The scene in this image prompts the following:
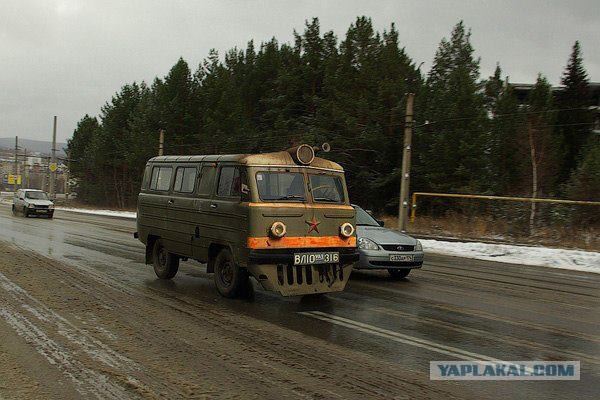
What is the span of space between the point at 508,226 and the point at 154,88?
4440 cm

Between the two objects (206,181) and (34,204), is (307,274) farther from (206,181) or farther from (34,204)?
(34,204)

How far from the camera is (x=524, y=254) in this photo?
57.4 feet

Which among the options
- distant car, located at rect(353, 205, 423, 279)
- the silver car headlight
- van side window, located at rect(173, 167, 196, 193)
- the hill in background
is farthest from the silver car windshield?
the hill in background

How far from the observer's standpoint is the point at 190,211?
8672 mm

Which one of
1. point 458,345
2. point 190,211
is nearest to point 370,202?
point 190,211

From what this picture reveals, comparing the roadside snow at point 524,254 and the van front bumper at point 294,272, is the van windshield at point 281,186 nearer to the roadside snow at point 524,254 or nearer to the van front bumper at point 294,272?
the van front bumper at point 294,272

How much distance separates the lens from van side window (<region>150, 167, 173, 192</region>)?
951 centimetres

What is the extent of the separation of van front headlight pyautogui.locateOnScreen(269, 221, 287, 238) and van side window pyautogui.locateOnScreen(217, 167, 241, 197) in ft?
2.50

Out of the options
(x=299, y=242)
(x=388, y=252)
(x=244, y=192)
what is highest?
(x=244, y=192)

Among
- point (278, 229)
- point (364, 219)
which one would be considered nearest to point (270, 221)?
point (278, 229)

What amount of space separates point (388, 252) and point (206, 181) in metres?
3.92

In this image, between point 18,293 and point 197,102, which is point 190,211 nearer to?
point 18,293

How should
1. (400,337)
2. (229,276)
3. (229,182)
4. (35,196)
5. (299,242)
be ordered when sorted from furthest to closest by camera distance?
(35,196)
(229,276)
(229,182)
(299,242)
(400,337)

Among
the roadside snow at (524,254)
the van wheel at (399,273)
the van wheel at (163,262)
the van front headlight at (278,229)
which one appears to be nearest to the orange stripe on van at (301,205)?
the van front headlight at (278,229)
